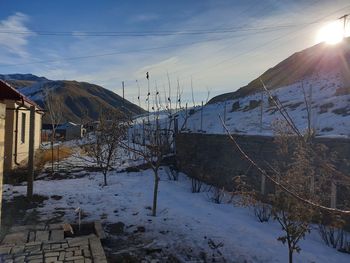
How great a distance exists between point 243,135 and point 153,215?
3.62m

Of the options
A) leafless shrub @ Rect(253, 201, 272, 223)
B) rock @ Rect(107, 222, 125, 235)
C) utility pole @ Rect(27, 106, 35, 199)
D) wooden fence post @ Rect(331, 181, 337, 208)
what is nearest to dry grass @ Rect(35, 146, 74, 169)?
utility pole @ Rect(27, 106, 35, 199)

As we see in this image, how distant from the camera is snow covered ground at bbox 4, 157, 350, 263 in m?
6.00

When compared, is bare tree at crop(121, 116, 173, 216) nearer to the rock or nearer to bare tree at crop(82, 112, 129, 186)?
the rock

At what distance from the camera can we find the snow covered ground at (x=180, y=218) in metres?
6.00

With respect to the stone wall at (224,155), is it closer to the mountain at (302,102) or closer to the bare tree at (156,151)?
the mountain at (302,102)

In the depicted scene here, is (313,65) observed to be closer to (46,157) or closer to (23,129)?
(46,157)

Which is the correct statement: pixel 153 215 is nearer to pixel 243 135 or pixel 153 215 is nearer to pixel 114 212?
pixel 114 212

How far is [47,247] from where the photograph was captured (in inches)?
221

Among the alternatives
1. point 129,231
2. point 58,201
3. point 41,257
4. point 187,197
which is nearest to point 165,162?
point 187,197

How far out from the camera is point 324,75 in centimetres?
4212

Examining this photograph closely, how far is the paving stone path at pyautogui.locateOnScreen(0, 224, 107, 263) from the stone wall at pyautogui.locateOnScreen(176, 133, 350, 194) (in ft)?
14.2

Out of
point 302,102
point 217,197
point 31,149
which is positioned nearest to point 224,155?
point 217,197

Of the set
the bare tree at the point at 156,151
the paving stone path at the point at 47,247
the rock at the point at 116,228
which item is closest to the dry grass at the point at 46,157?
the bare tree at the point at 156,151

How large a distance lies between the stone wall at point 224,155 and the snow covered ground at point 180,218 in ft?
2.76
